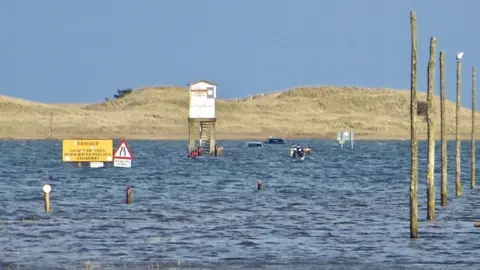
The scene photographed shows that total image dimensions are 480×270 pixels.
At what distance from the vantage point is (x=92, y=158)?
281 feet

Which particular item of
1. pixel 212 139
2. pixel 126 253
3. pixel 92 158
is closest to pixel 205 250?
pixel 126 253

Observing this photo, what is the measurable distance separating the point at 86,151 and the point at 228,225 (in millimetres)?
42777

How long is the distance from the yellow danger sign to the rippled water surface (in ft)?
27.3

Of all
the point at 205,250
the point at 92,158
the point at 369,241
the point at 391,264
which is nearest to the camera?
the point at 391,264

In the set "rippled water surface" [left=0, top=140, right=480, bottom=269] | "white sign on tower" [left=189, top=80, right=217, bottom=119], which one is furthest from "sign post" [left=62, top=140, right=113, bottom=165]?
"white sign on tower" [left=189, top=80, right=217, bottom=119]

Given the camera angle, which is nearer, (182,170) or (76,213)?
(76,213)

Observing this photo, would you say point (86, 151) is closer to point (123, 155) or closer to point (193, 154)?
point (123, 155)

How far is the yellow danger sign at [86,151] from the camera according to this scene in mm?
84562

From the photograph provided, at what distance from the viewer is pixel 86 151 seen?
85.2 m

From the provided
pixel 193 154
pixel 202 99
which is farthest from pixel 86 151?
pixel 193 154

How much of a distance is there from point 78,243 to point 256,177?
135 feet

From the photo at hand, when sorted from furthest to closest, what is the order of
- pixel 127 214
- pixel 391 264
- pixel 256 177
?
pixel 256 177
pixel 127 214
pixel 391 264

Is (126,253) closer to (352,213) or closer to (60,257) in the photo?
(60,257)

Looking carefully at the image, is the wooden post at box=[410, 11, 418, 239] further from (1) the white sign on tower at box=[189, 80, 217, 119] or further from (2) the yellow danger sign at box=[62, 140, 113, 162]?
(1) the white sign on tower at box=[189, 80, 217, 119]
